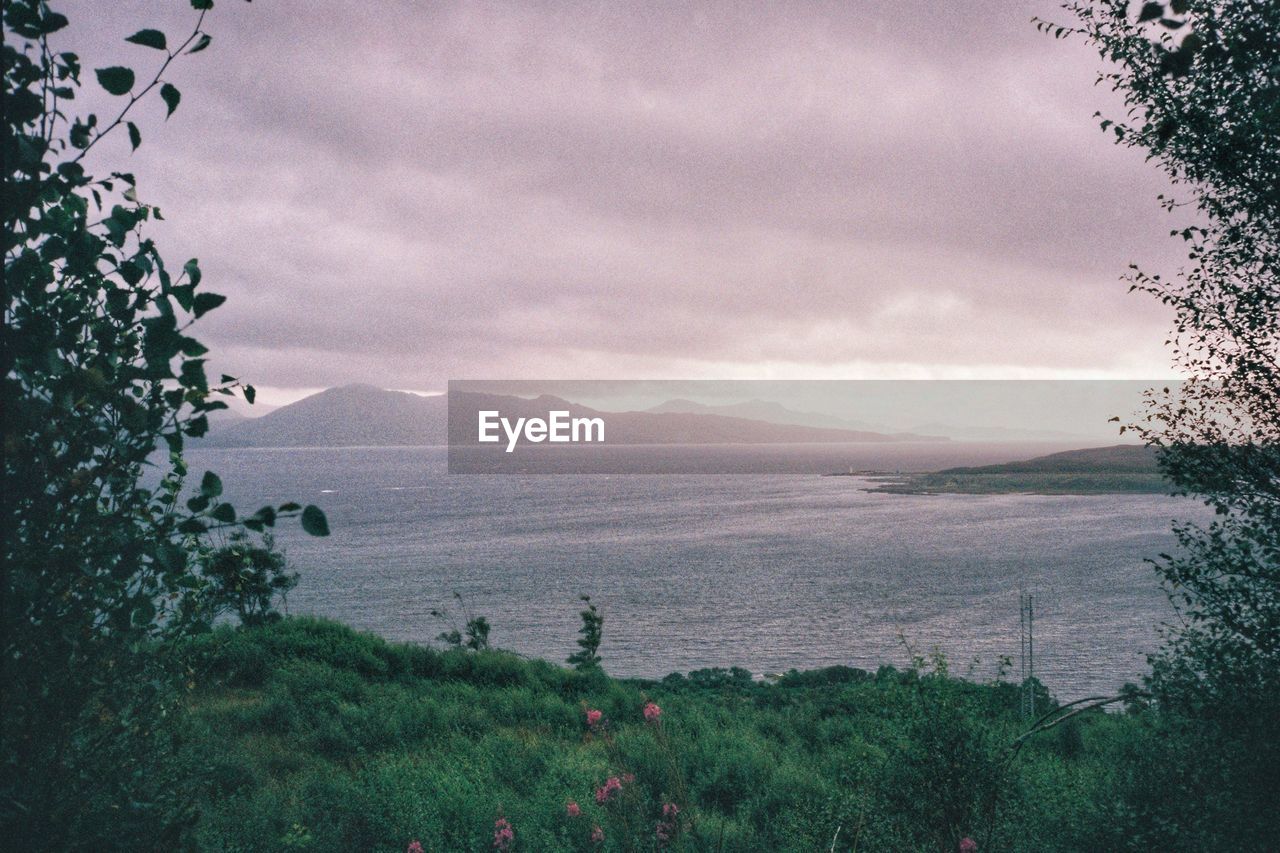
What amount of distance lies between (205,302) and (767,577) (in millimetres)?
69027

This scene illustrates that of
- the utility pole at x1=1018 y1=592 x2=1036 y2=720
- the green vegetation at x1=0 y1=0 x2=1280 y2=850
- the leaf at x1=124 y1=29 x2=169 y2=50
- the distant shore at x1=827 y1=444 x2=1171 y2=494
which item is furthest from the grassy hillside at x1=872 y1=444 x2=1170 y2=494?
the leaf at x1=124 y1=29 x2=169 y2=50

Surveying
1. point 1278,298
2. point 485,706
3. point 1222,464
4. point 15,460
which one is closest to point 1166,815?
point 1222,464

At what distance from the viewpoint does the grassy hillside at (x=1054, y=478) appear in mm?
136125

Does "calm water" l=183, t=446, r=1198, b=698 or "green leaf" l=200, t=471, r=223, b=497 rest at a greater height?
"green leaf" l=200, t=471, r=223, b=497

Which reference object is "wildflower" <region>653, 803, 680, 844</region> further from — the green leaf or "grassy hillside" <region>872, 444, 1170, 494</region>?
"grassy hillside" <region>872, 444, 1170, 494</region>

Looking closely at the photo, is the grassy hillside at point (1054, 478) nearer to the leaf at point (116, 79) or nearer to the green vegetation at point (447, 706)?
the green vegetation at point (447, 706)

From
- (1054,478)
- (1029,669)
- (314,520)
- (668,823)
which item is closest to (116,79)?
(314,520)

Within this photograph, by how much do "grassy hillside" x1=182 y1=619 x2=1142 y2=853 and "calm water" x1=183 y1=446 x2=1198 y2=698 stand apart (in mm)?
7683

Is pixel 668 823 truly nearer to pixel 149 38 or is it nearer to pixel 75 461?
pixel 75 461

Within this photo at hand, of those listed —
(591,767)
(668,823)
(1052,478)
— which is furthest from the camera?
(1052,478)

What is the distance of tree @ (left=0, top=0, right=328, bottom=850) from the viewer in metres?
2.19

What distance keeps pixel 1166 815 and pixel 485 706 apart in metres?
14.6

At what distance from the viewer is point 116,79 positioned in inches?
82.0

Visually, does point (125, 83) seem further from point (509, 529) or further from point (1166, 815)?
point (509, 529)
